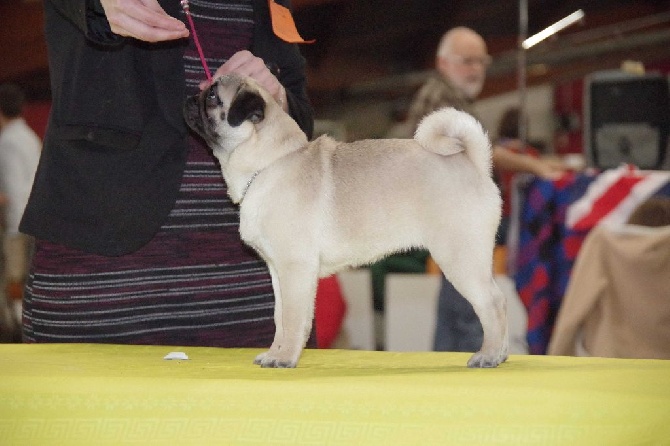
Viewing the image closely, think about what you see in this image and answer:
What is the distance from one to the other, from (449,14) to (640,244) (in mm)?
6654

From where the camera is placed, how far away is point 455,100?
380 cm

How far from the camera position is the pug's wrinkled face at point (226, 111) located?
161 centimetres

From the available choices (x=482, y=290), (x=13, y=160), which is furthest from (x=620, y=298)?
(x=13, y=160)

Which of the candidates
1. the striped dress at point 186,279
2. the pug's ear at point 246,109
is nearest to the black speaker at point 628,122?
the striped dress at point 186,279

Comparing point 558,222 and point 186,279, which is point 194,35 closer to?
point 186,279

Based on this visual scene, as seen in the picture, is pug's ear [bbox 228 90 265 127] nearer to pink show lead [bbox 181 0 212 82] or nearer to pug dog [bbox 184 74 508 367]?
pug dog [bbox 184 74 508 367]

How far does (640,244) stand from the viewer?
11.4 feet

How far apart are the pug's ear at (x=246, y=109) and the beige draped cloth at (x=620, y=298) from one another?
2230 mm

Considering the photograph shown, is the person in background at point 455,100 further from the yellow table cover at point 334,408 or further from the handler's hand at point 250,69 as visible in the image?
the yellow table cover at point 334,408

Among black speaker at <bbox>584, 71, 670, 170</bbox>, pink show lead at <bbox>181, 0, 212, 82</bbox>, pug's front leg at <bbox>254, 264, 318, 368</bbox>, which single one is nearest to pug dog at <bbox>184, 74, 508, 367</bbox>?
pug's front leg at <bbox>254, 264, 318, 368</bbox>

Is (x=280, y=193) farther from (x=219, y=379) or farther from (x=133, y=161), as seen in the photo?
(x=219, y=379)

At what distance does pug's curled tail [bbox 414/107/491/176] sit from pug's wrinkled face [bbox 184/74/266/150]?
318mm

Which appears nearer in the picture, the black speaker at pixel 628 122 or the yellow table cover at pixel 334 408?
the yellow table cover at pixel 334 408

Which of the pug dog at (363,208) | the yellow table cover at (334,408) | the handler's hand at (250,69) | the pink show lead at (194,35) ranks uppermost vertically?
the pink show lead at (194,35)
